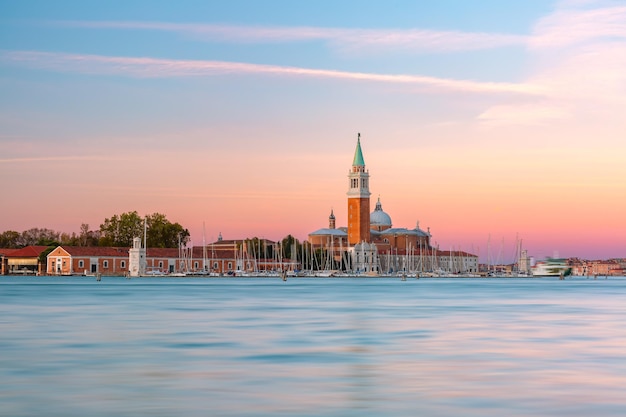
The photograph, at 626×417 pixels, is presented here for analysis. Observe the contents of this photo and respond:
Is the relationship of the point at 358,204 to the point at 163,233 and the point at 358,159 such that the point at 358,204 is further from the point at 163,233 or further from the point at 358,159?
the point at 163,233

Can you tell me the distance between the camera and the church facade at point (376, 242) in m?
164

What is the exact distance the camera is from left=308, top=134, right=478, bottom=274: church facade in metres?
164

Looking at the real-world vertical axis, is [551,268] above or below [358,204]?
below

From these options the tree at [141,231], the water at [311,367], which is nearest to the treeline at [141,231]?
the tree at [141,231]

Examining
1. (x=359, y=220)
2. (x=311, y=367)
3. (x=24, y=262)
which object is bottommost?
(x=311, y=367)

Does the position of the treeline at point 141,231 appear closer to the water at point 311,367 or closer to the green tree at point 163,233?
the green tree at point 163,233

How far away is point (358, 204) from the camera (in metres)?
164

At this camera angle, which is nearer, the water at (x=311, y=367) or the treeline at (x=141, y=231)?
the water at (x=311, y=367)

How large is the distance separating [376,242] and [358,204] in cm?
1454

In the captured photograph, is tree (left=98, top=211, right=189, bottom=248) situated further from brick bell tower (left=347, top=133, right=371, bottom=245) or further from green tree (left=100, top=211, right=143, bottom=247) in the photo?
brick bell tower (left=347, top=133, right=371, bottom=245)

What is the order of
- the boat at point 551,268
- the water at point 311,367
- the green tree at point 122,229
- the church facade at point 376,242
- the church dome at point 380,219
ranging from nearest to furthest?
1. the water at point 311,367
2. the green tree at point 122,229
3. the boat at point 551,268
4. the church facade at point 376,242
5. the church dome at point 380,219

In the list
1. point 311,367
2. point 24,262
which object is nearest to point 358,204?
point 24,262

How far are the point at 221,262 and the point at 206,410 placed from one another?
136113 millimetres

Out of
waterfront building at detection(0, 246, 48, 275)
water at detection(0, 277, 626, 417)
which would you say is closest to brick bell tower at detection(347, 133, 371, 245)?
waterfront building at detection(0, 246, 48, 275)
